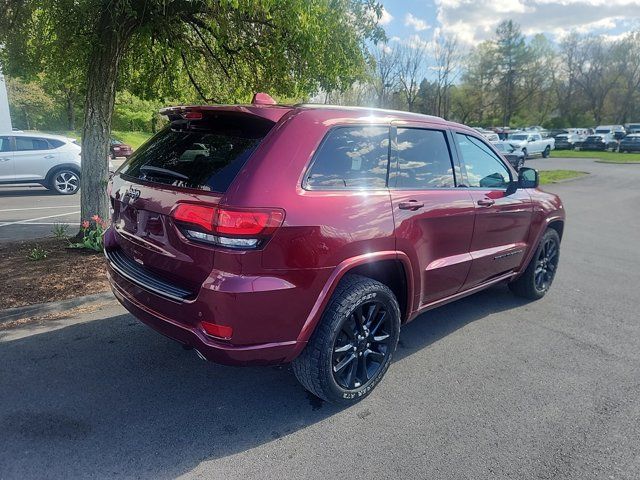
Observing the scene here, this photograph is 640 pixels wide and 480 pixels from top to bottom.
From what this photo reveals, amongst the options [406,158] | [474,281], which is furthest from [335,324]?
[474,281]

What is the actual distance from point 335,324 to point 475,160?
2188 mm

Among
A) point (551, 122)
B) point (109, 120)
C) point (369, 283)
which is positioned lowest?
point (369, 283)

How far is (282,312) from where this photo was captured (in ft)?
8.27

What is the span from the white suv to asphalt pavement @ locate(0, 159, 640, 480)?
944 centimetres

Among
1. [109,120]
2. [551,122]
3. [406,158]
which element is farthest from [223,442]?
[551,122]

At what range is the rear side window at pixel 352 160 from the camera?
2.73m

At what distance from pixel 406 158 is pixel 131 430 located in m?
2.50

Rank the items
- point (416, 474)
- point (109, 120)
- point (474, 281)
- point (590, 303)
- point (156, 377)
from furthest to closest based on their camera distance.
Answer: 1. point (109, 120)
2. point (590, 303)
3. point (474, 281)
4. point (156, 377)
5. point (416, 474)

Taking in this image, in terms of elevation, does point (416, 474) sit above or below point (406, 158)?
below

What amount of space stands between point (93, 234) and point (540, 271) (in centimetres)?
539

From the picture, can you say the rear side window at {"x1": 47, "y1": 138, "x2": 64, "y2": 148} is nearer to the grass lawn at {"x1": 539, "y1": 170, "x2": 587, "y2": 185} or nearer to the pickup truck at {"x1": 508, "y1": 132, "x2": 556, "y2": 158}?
the grass lawn at {"x1": 539, "y1": 170, "x2": 587, "y2": 185}

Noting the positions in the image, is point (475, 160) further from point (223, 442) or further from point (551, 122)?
point (551, 122)

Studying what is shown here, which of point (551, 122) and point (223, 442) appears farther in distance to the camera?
point (551, 122)

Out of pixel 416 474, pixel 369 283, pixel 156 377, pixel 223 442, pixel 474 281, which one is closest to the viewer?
pixel 416 474
